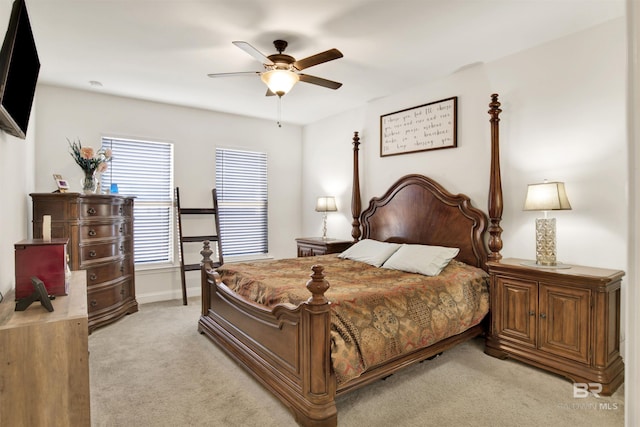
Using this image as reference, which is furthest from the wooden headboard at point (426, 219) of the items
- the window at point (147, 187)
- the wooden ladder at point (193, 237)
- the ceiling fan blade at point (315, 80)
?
the window at point (147, 187)

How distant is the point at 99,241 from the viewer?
3523 millimetres

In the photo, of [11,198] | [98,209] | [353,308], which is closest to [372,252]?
[353,308]

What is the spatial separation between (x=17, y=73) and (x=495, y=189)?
331 centimetres

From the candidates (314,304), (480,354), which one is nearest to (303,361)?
(314,304)

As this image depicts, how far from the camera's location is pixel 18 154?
103 inches

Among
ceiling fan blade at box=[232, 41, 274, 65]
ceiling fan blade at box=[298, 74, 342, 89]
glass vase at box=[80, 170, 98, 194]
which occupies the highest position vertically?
ceiling fan blade at box=[232, 41, 274, 65]

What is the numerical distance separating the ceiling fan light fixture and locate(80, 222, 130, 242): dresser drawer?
7.39ft

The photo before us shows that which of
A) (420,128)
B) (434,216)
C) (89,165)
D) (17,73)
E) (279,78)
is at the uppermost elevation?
(279,78)

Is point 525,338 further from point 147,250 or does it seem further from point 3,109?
point 147,250

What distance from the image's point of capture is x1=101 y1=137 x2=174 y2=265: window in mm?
4297

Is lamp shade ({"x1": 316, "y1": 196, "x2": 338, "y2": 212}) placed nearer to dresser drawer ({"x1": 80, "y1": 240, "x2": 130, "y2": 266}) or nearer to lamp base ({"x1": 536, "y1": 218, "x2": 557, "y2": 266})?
dresser drawer ({"x1": 80, "y1": 240, "x2": 130, "y2": 266})

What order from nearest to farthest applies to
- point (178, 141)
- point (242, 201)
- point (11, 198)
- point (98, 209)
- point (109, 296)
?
1. point (11, 198)
2. point (98, 209)
3. point (109, 296)
4. point (178, 141)
5. point (242, 201)

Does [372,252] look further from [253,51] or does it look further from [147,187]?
[147,187]

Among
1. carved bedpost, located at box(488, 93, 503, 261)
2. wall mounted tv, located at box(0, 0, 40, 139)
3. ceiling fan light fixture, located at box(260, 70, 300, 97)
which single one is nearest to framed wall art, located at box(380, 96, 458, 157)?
carved bedpost, located at box(488, 93, 503, 261)
